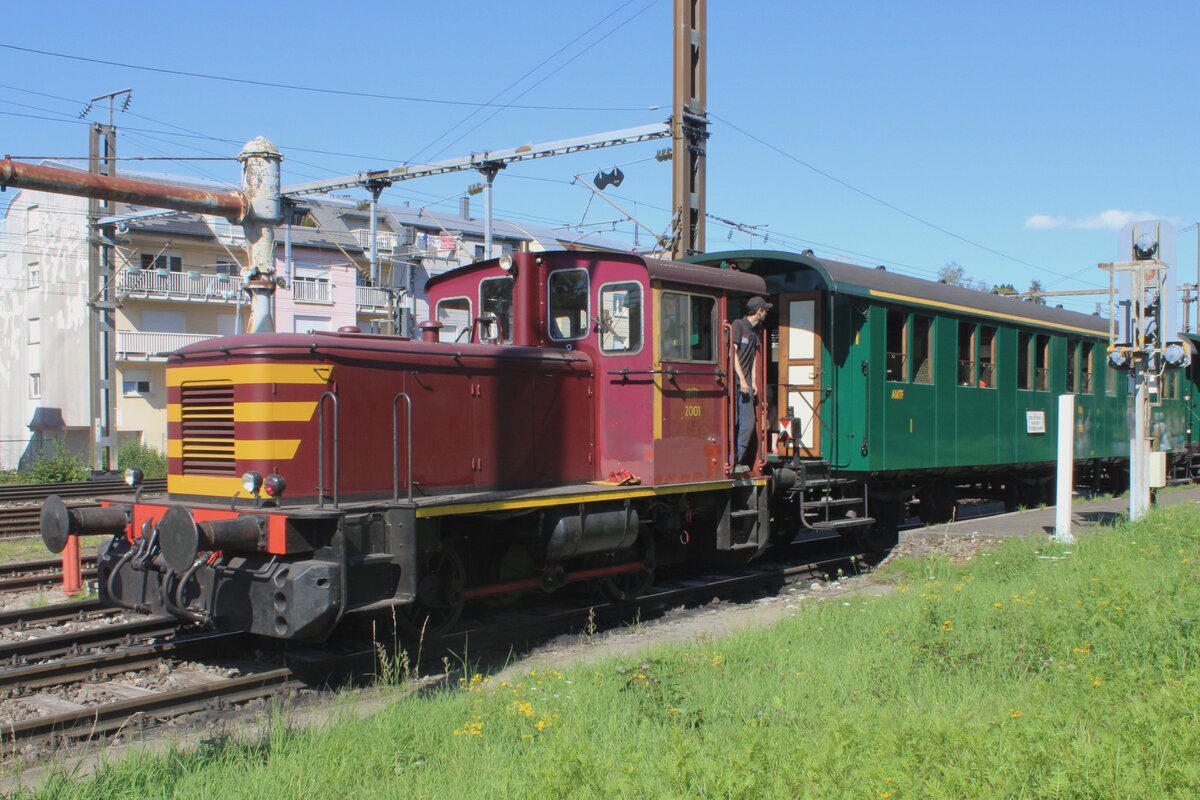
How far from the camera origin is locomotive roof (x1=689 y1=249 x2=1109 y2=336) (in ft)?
38.5

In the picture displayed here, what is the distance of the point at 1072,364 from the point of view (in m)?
16.5

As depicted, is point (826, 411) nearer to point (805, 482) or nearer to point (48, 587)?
point (805, 482)

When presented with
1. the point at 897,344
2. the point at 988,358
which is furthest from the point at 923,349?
the point at 988,358

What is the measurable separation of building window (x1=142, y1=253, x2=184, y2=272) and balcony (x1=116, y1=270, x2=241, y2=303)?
874mm

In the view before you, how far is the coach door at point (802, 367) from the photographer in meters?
11.9

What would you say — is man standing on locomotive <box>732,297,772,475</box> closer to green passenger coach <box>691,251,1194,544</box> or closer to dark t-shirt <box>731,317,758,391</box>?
dark t-shirt <box>731,317,758,391</box>

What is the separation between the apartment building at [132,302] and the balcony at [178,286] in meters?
0.04

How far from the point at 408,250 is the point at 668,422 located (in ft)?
112

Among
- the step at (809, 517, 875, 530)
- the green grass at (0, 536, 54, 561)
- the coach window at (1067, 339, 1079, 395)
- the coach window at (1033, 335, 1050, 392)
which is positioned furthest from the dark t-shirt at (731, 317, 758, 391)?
the green grass at (0, 536, 54, 561)

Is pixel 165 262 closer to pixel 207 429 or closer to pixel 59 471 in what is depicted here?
pixel 59 471

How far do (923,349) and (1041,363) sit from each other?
3757 mm

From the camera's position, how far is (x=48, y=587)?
10930 millimetres

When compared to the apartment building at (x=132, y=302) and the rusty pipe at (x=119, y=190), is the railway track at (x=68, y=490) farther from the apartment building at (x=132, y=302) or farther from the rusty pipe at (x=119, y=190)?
the apartment building at (x=132, y=302)

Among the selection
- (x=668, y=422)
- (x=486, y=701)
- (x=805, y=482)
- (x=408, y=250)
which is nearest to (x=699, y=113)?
(x=805, y=482)
